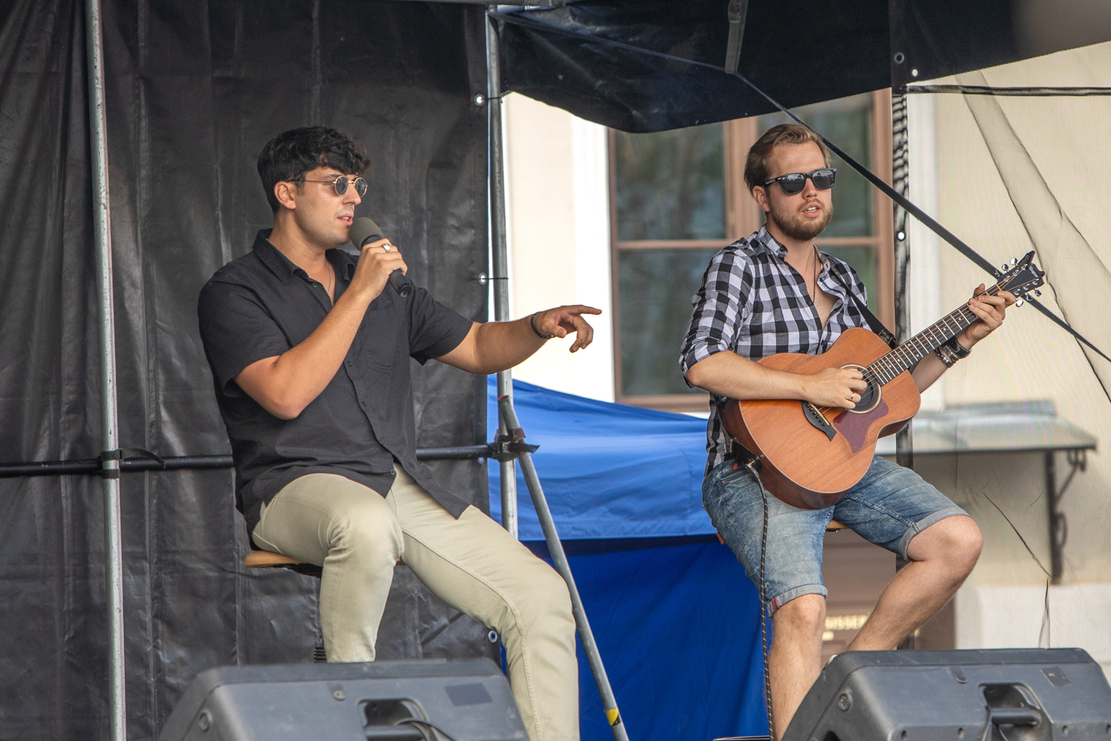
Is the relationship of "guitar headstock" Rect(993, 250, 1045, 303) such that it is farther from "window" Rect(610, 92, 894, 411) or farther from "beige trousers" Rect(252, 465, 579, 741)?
"window" Rect(610, 92, 894, 411)

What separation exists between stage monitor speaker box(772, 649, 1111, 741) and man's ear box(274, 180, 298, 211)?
1.66 meters

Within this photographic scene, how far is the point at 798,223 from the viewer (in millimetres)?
2957

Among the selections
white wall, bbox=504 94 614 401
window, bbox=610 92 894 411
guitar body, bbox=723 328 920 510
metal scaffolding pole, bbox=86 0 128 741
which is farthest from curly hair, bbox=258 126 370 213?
window, bbox=610 92 894 411

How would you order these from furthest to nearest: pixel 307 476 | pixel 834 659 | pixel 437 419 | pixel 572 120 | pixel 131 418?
pixel 572 120 < pixel 437 419 < pixel 131 418 < pixel 307 476 < pixel 834 659

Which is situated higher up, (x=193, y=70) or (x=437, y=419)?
(x=193, y=70)

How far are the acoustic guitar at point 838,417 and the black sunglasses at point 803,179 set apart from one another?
374 mm

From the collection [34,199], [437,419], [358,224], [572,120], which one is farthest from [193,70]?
[572,120]

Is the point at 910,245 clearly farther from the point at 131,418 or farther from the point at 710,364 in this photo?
the point at 131,418

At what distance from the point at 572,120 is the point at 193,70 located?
3.55 m

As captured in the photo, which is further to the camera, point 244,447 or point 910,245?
point 910,245

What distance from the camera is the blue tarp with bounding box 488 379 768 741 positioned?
355 cm

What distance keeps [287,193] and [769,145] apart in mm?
1201

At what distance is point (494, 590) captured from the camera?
2.57 meters

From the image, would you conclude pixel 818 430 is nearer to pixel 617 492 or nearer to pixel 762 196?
pixel 762 196
